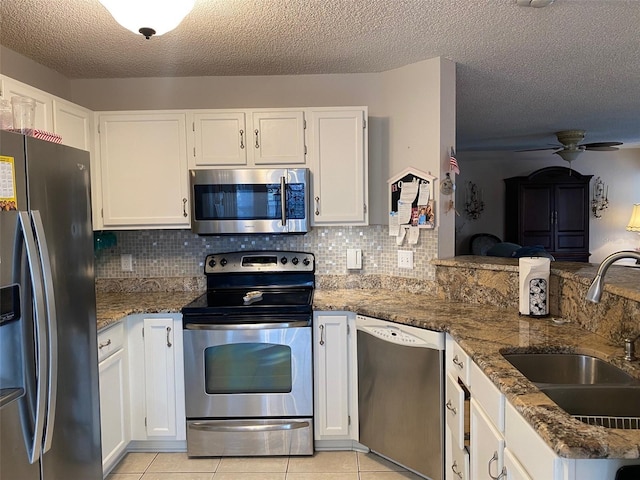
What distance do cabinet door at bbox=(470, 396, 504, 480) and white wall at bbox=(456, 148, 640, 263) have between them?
18.4ft

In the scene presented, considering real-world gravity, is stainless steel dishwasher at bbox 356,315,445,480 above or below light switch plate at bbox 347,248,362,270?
below

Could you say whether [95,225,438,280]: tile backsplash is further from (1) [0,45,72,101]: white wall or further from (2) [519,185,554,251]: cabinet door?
(2) [519,185,554,251]: cabinet door

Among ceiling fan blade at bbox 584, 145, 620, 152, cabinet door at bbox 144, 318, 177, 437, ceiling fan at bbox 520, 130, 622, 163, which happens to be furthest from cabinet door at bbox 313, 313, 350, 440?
ceiling fan blade at bbox 584, 145, 620, 152

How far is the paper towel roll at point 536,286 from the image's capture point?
2117 mm

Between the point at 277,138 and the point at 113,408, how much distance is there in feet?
5.82

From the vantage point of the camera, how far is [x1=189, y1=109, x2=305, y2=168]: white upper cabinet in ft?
8.93

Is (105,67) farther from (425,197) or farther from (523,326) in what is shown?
(523,326)

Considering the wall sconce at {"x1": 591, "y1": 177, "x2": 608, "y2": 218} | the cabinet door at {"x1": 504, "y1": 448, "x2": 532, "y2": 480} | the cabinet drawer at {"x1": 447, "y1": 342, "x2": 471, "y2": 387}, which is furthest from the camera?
the wall sconce at {"x1": 591, "y1": 177, "x2": 608, "y2": 218}

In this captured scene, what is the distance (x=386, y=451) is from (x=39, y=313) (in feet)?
5.90

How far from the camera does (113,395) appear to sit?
92.2 inches

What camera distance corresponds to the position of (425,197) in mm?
2695

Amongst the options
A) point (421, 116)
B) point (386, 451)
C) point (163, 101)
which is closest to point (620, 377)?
point (386, 451)

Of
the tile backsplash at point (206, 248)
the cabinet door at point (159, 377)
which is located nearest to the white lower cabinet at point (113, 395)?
the cabinet door at point (159, 377)

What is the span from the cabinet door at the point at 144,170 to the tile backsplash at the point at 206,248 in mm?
310
